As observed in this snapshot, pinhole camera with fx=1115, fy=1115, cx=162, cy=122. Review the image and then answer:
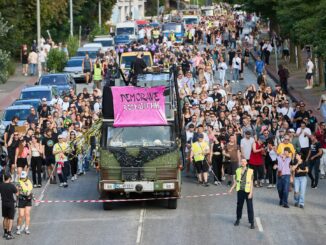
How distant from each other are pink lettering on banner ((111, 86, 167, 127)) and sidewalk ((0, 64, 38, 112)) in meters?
21.9

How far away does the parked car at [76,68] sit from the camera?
2249 inches

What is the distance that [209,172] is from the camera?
30.3m

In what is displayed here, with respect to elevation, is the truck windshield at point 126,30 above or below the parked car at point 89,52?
above

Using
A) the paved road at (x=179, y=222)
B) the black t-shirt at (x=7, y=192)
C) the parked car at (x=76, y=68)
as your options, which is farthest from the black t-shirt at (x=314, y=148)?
the parked car at (x=76, y=68)

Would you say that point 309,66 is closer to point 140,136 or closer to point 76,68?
point 76,68

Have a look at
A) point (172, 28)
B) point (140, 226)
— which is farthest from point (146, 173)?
point (172, 28)

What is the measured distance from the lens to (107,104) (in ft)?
86.0

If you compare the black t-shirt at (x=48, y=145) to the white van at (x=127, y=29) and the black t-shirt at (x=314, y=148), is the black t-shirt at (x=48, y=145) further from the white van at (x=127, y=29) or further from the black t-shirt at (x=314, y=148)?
the white van at (x=127, y=29)

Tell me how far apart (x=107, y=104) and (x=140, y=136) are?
1.26m

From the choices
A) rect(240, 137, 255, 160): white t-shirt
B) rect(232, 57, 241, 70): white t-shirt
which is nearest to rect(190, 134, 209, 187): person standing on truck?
rect(240, 137, 255, 160): white t-shirt

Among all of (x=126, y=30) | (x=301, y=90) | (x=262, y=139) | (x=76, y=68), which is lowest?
(x=262, y=139)

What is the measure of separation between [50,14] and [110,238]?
4647 centimetres

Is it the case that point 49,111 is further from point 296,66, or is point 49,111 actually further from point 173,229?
point 296,66

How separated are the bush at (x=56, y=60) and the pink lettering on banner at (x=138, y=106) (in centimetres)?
3541
